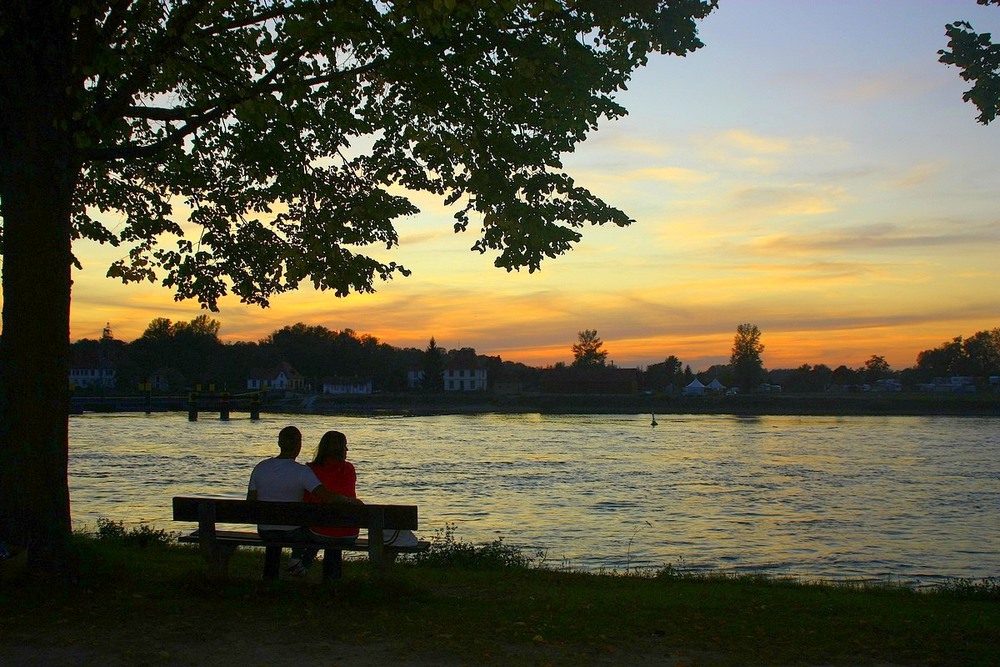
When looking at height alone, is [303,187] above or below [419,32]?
below

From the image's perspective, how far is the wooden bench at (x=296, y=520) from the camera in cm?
816

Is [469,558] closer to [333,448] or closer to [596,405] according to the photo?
[333,448]

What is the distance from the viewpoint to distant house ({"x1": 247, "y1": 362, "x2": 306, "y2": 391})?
540ft

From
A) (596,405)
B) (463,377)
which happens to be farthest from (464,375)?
(596,405)

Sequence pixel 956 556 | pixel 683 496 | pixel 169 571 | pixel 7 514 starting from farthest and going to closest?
1. pixel 683 496
2. pixel 956 556
3. pixel 169 571
4. pixel 7 514

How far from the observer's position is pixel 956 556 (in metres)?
16.4

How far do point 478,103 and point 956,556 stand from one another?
1194cm

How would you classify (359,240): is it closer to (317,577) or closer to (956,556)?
(317,577)

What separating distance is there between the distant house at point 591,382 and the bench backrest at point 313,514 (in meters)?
138

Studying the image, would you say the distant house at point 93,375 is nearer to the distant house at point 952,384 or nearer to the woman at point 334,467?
the distant house at point 952,384

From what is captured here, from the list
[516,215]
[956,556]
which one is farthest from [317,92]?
[956,556]

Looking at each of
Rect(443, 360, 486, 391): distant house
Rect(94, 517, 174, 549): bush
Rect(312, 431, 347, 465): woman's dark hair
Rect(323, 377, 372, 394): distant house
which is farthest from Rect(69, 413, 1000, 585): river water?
Rect(443, 360, 486, 391): distant house

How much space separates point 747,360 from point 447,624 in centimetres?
16864

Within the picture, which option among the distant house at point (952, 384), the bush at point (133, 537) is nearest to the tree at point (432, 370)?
the distant house at point (952, 384)
